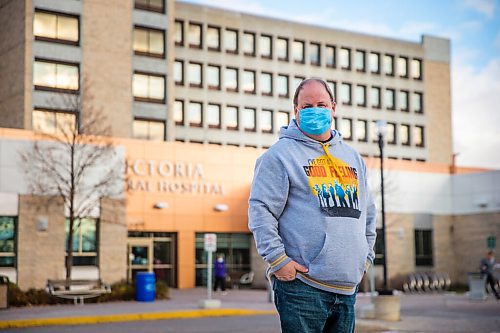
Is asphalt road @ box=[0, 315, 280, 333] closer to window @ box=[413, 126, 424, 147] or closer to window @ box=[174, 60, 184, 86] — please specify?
window @ box=[174, 60, 184, 86]

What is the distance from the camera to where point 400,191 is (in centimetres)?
4656

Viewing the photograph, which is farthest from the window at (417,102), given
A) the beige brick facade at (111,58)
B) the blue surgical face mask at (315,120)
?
the blue surgical face mask at (315,120)

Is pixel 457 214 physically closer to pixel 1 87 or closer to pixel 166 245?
pixel 166 245

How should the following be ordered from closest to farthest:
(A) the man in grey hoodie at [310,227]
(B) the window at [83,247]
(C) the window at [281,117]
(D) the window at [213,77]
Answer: (A) the man in grey hoodie at [310,227] → (B) the window at [83,247] → (D) the window at [213,77] → (C) the window at [281,117]

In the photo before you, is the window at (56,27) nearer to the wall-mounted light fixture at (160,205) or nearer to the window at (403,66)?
the wall-mounted light fixture at (160,205)

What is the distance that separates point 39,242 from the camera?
32.9 meters

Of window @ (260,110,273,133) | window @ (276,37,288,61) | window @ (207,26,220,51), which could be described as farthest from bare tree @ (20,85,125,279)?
window @ (276,37,288,61)

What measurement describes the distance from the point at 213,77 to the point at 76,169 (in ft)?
123

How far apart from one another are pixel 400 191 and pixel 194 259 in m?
11.8

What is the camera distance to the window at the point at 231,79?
2736 inches

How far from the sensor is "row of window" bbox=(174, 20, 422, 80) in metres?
68.0

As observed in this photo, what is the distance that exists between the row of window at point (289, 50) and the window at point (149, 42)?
7.53 metres

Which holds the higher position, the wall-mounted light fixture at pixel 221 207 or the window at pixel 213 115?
the window at pixel 213 115

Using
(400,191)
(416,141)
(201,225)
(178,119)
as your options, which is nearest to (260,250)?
(201,225)
